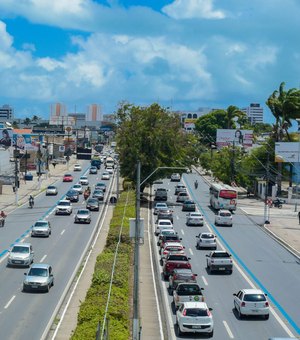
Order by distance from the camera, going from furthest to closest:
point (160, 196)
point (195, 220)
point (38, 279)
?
1. point (160, 196)
2. point (195, 220)
3. point (38, 279)

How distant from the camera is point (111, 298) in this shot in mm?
28781

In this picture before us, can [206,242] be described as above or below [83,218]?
above

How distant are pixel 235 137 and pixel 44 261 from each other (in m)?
69.1

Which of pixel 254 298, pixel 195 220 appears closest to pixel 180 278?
pixel 254 298

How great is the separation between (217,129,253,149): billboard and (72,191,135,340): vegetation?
6111 cm

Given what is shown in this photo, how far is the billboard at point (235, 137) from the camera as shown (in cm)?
10794

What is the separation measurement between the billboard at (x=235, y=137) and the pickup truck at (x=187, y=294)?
75466 mm

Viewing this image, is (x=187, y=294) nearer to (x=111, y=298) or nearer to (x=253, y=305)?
(x=253, y=305)

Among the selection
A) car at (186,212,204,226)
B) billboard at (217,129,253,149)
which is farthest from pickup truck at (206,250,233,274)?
billboard at (217,129,253,149)

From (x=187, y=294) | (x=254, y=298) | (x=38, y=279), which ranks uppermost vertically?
(x=254, y=298)

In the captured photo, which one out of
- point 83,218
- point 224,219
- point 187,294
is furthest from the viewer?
point 224,219

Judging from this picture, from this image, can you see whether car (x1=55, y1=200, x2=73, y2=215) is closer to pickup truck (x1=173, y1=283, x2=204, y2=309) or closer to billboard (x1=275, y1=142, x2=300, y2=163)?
billboard (x1=275, y1=142, x2=300, y2=163)

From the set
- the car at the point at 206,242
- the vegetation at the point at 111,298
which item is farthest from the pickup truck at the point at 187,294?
the car at the point at 206,242

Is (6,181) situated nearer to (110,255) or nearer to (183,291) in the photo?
(110,255)
